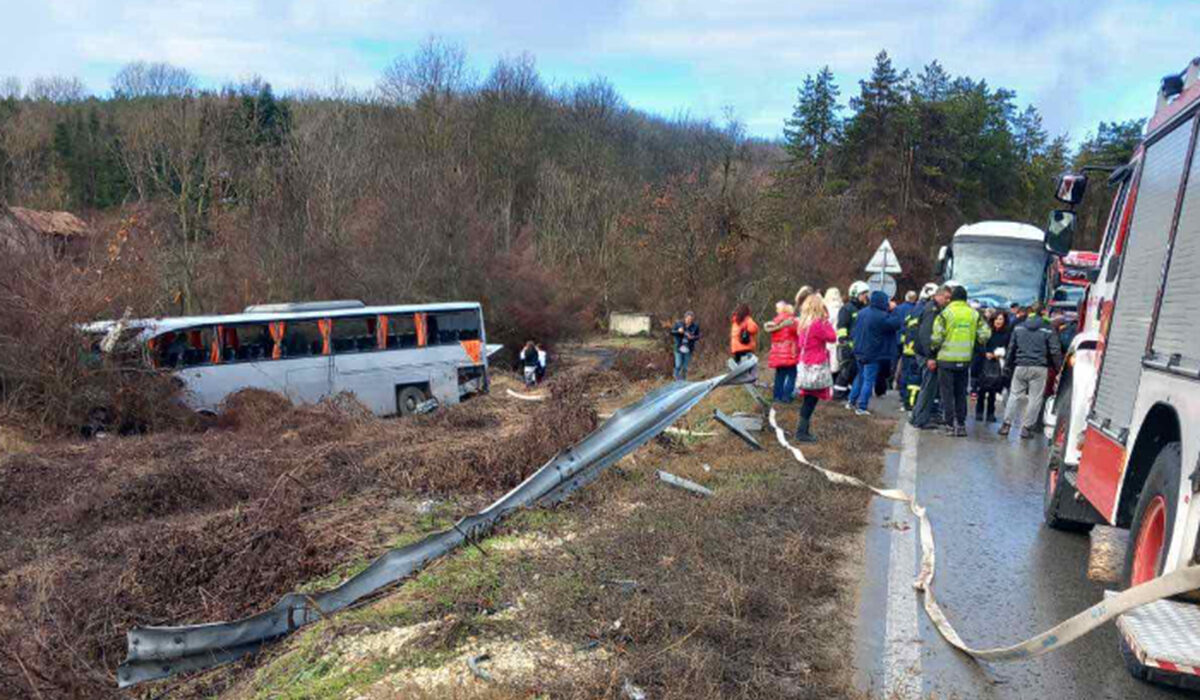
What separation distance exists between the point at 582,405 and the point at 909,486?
315 cm

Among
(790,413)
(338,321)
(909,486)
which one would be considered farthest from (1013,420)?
(338,321)

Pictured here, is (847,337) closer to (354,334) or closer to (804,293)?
(804,293)

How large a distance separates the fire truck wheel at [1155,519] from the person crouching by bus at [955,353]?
20.1 feet

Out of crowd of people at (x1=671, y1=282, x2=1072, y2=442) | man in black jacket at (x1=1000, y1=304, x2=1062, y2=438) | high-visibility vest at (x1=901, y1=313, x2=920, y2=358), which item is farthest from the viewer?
high-visibility vest at (x1=901, y1=313, x2=920, y2=358)

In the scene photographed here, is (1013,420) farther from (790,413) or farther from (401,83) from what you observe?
(401,83)

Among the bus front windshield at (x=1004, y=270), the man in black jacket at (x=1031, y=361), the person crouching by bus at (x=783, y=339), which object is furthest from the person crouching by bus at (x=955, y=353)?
the bus front windshield at (x=1004, y=270)

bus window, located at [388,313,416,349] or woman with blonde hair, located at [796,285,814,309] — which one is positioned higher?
woman with blonde hair, located at [796,285,814,309]

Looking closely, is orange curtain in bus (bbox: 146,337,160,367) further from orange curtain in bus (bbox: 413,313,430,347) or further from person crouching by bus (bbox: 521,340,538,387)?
person crouching by bus (bbox: 521,340,538,387)

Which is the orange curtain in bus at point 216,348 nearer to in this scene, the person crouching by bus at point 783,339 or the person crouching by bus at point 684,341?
the person crouching by bus at point 684,341

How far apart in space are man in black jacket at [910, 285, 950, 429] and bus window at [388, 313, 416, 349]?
1341 centimetres

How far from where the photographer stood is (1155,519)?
4.38 metres

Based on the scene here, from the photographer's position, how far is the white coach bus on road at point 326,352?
669 inches

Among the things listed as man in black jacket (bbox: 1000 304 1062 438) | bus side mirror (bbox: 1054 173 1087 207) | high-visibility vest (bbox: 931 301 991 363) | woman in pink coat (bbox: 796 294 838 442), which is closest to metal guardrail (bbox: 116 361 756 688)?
woman in pink coat (bbox: 796 294 838 442)

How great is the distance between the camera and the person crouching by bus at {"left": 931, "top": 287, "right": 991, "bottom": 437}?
10.6 meters
